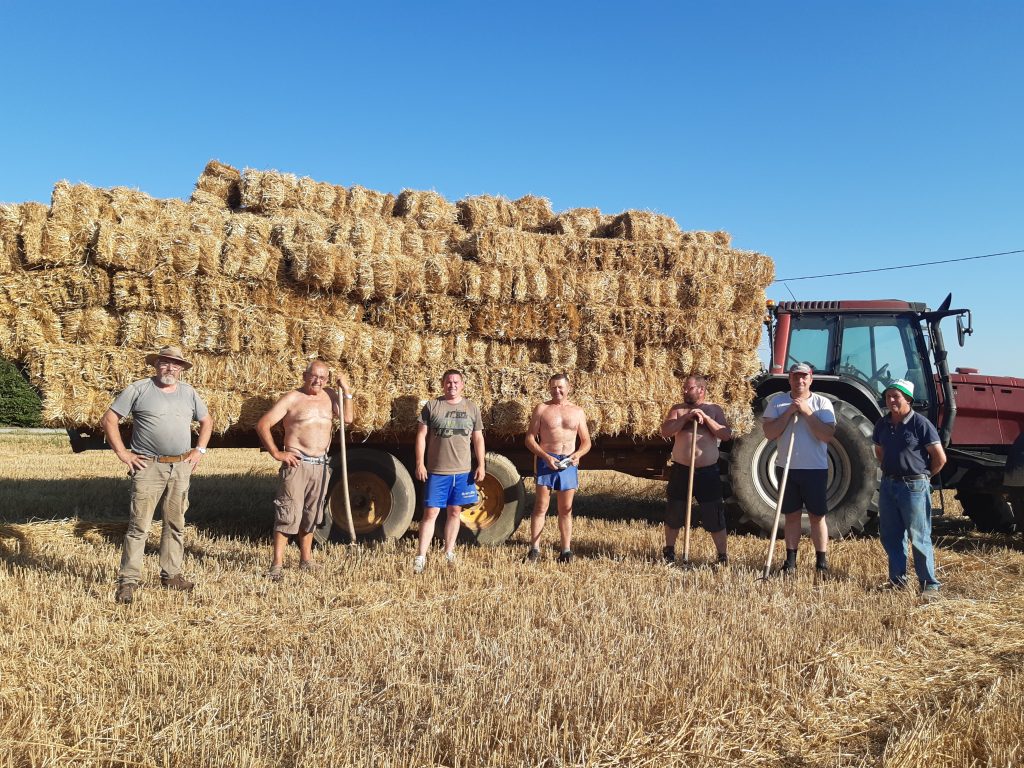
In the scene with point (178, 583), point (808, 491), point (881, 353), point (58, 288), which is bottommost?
point (178, 583)

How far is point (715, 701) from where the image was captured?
3.16 meters

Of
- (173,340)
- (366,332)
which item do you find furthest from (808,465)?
(173,340)

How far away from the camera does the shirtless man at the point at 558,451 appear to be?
6.36 metres

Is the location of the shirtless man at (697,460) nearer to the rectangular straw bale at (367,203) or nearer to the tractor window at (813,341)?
the tractor window at (813,341)

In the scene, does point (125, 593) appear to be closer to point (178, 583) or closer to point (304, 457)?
point (178, 583)

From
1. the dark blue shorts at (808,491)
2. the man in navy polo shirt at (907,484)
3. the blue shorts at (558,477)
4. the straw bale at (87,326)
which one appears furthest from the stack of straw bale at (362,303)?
the man in navy polo shirt at (907,484)

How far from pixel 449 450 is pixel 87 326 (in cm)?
305

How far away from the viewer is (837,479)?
738 centimetres

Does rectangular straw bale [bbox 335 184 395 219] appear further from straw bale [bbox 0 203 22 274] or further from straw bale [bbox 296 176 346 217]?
straw bale [bbox 0 203 22 274]

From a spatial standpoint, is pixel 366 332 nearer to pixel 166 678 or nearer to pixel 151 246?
pixel 151 246

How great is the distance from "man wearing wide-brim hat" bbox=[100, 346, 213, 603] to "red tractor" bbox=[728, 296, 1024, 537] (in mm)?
5105

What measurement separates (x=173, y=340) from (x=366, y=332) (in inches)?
62.2

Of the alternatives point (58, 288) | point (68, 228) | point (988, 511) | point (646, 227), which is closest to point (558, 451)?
point (646, 227)

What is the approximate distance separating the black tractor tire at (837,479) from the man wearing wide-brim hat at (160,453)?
506cm
